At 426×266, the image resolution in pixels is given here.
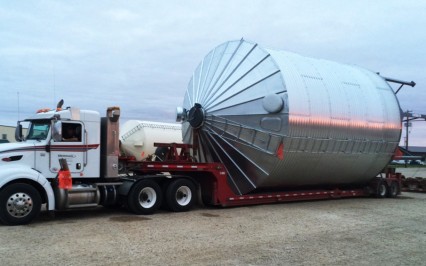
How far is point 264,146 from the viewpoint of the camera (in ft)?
44.0

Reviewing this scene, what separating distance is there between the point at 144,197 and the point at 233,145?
133 inches

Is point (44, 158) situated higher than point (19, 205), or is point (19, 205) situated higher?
point (44, 158)

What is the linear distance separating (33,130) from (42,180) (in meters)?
1.62

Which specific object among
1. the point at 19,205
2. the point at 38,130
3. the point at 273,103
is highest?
the point at 273,103

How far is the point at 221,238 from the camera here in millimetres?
8984

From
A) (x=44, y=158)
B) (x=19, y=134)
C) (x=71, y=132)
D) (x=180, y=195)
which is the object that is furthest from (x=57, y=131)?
(x=180, y=195)

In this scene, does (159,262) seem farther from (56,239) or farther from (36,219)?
(36,219)

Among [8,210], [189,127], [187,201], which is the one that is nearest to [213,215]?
[187,201]

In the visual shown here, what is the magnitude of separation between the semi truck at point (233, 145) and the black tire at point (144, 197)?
28mm

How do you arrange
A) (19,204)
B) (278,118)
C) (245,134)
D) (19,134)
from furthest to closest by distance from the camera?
(245,134), (278,118), (19,134), (19,204)

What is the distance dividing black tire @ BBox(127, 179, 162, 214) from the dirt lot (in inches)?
12.7

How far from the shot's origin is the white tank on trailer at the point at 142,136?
22.7 metres

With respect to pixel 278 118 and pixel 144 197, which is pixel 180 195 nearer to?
pixel 144 197

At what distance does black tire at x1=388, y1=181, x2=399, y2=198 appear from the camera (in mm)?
17969
